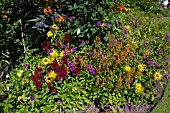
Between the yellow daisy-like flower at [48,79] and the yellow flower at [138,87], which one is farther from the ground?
the yellow daisy-like flower at [48,79]

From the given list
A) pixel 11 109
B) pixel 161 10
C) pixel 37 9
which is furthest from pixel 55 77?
pixel 161 10

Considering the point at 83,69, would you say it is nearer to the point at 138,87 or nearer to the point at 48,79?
the point at 48,79

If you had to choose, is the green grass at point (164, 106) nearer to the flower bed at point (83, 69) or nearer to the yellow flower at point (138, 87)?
the flower bed at point (83, 69)

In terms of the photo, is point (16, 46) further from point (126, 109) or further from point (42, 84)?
point (126, 109)

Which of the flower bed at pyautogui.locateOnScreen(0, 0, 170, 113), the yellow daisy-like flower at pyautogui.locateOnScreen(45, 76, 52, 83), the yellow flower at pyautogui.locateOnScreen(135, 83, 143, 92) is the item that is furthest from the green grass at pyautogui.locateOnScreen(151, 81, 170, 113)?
the yellow daisy-like flower at pyautogui.locateOnScreen(45, 76, 52, 83)

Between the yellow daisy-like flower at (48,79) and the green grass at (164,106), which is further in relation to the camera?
the green grass at (164,106)

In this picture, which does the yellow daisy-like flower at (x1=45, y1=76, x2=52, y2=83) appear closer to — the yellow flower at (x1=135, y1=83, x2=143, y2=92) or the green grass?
the yellow flower at (x1=135, y1=83, x2=143, y2=92)

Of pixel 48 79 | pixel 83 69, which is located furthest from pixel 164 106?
pixel 48 79

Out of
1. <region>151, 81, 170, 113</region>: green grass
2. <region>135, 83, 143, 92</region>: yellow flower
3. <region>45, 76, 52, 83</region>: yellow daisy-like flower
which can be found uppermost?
<region>45, 76, 52, 83</region>: yellow daisy-like flower

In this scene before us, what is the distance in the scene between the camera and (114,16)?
4.19 meters

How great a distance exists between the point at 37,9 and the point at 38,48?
576mm

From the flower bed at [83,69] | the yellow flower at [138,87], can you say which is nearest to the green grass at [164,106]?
the flower bed at [83,69]

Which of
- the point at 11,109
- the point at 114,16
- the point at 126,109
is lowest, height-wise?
the point at 126,109

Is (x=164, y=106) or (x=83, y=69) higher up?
(x=83, y=69)
